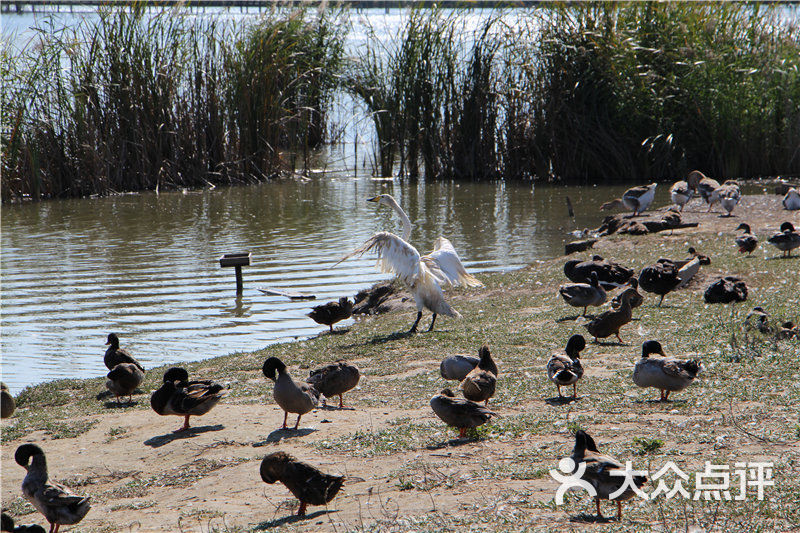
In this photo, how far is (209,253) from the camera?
58.5 feet

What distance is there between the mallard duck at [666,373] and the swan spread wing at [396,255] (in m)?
4.49

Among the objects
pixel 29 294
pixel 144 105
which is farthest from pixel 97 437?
pixel 144 105

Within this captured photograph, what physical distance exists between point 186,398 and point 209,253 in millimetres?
10972

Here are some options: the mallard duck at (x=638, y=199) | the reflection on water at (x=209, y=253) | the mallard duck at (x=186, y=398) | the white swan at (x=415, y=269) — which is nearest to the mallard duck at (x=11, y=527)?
the mallard duck at (x=186, y=398)

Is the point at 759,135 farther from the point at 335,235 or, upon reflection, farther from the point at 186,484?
the point at 186,484

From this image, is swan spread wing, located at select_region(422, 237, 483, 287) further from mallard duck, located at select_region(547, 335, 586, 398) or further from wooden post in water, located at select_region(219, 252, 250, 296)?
mallard duck, located at select_region(547, 335, 586, 398)

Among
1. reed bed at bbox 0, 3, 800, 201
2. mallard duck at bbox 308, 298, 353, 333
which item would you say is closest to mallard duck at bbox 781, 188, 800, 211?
reed bed at bbox 0, 3, 800, 201

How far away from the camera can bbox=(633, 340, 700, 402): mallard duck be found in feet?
22.2

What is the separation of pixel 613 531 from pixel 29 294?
12.7 m

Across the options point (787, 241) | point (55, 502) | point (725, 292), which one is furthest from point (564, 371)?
point (787, 241)

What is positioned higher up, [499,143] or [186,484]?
[499,143]

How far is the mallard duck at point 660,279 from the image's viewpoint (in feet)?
35.3

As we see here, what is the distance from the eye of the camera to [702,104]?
23.5 meters

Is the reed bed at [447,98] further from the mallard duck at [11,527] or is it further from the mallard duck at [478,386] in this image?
the mallard duck at [11,527]
